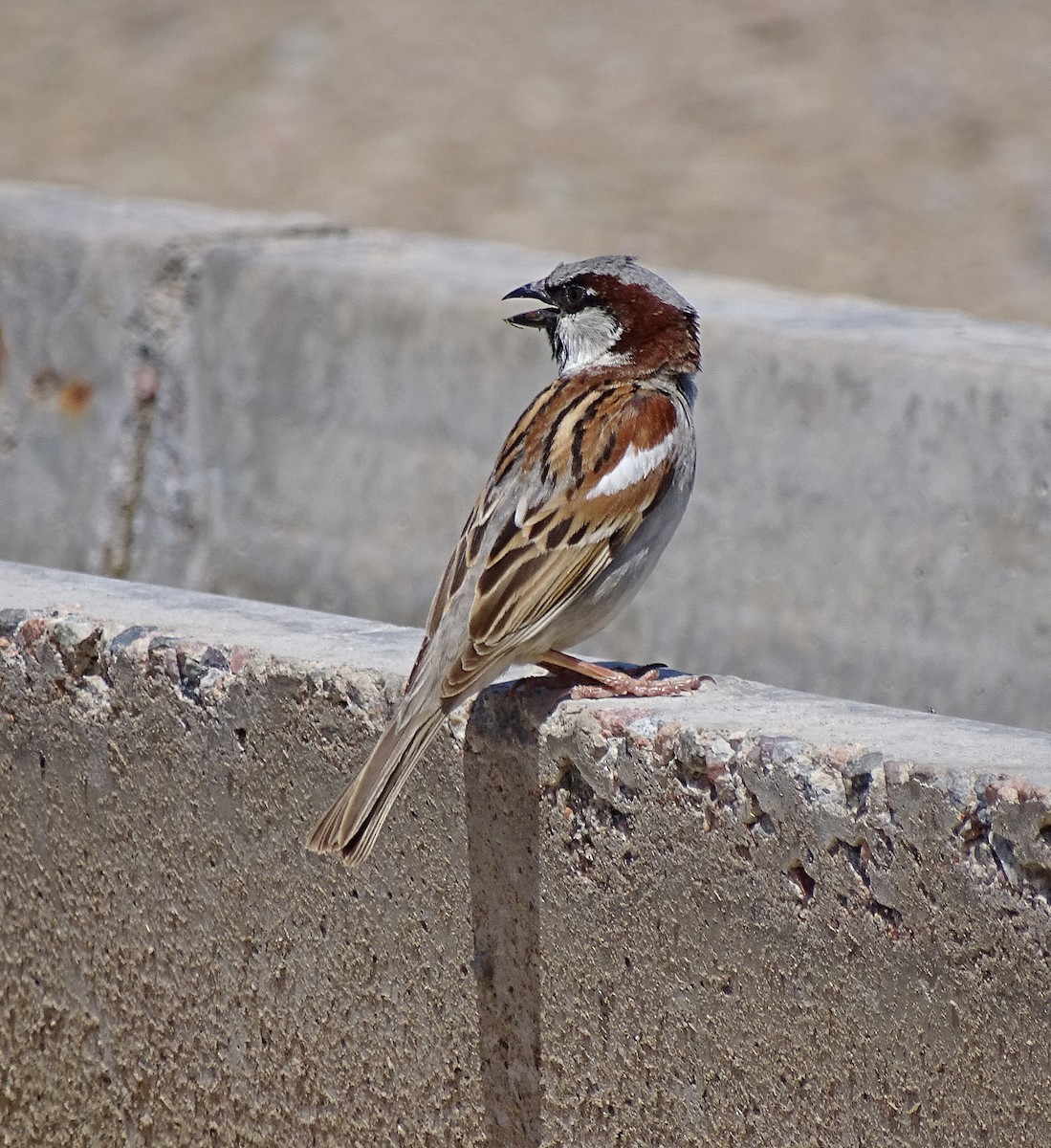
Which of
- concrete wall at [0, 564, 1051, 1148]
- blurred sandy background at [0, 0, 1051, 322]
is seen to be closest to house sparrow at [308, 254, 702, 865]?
concrete wall at [0, 564, 1051, 1148]

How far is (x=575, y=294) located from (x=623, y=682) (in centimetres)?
114

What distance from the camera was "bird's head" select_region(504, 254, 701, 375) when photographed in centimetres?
367

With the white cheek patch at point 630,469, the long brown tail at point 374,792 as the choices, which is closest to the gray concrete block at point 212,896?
the long brown tail at point 374,792

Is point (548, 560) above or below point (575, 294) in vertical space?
below

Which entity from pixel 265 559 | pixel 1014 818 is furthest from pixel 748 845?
pixel 265 559

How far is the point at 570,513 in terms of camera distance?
3.23 m

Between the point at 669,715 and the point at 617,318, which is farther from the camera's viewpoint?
the point at 617,318

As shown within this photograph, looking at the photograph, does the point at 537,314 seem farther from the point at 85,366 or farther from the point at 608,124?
the point at 608,124

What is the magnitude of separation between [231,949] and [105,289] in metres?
3.12

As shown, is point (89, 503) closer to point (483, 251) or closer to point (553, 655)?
point (483, 251)

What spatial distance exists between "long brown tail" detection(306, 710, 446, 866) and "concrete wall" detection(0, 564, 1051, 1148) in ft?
0.37

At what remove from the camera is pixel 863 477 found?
4621 millimetres

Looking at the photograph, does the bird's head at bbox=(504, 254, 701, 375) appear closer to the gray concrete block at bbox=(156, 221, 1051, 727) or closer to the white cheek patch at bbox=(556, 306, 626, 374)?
the white cheek patch at bbox=(556, 306, 626, 374)

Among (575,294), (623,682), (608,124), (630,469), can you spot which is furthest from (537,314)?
(608,124)
